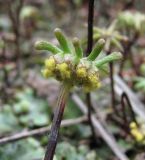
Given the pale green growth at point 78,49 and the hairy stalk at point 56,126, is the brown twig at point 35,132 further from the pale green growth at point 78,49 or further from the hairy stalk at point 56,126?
the pale green growth at point 78,49

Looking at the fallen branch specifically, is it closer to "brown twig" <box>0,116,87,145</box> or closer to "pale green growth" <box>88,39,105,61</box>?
"brown twig" <box>0,116,87,145</box>

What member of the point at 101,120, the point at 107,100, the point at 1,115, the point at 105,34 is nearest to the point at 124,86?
the point at 107,100

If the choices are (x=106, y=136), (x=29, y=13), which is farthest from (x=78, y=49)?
(x=29, y=13)

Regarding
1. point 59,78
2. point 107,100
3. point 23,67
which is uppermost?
point 59,78

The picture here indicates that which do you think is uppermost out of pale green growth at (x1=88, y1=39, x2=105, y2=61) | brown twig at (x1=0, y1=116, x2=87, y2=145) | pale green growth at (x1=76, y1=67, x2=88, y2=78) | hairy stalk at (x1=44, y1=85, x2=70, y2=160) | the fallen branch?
pale green growth at (x1=88, y1=39, x2=105, y2=61)

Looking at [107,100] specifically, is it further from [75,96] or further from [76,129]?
[76,129]

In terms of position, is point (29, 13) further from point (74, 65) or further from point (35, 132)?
point (74, 65)

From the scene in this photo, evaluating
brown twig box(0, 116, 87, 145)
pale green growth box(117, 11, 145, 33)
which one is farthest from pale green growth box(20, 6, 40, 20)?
brown twig box(0, 116, 87, 145)
